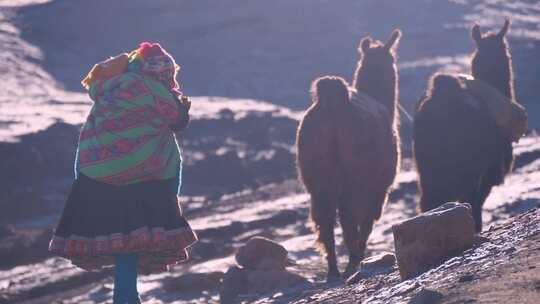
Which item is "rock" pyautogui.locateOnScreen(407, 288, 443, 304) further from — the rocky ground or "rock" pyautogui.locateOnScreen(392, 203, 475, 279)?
"rock" pyautogui.locateOnScreen(392, 203, 475, 279)

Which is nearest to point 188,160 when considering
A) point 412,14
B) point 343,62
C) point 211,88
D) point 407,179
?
point 407,179

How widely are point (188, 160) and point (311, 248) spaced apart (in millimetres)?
6627

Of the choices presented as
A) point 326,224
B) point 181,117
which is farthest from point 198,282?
point 181,117

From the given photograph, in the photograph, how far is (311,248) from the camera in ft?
40.0

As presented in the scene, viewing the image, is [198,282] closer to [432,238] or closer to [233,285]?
[233,285]

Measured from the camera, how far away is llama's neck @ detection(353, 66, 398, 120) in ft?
Result: 34.3

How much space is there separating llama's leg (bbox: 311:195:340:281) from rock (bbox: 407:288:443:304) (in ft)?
13.1

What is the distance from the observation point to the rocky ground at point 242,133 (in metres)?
6.75

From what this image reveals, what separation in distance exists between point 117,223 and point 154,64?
975 mm

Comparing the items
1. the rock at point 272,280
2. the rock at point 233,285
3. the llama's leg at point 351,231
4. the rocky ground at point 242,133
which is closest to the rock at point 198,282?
the rocky ground at point 242,133

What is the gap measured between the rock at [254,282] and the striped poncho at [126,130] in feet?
8.42

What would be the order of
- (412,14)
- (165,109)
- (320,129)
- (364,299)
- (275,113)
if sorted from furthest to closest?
(412,14)
(275,113)
(320,129)
(165,109)
(364,299)

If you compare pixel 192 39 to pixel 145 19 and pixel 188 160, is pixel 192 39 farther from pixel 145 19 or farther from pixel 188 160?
pixel 188 160

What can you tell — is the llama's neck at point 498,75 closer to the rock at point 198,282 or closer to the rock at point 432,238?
the rock at point 198,282
